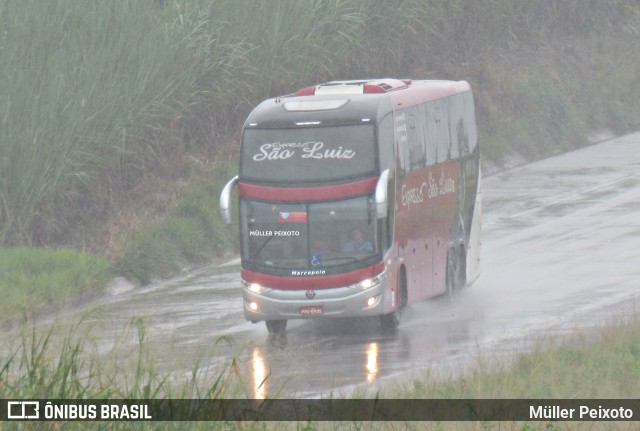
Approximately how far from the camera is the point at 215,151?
34719 mm

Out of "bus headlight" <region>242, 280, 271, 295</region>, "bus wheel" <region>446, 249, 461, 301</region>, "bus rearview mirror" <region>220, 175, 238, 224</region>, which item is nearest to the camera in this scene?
"bus headlight" <region>242, 280, 271, 295</region>

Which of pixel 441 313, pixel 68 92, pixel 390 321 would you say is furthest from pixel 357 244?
pixel 68 92

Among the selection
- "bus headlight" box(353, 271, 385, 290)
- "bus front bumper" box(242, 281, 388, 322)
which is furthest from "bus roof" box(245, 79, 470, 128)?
"bus front bumper" box(242, 281, 388, 322)

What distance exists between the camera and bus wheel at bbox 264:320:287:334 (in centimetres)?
2169

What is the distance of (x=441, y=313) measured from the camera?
23.5 meters

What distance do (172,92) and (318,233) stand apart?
1251 centimetres

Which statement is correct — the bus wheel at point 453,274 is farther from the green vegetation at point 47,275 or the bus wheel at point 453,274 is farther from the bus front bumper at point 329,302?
the green vegetation at point 47,275

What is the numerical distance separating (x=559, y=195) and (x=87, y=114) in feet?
41.5

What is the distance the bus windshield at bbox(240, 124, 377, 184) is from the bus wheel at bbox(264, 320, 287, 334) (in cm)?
231

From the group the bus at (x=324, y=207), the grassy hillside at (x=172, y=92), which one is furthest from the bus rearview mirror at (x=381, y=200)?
the grassy hillside at (x=172, y=92)

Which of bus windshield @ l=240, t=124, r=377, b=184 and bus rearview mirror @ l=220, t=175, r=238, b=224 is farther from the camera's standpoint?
bus rearview mirror @ l=220, t=175, r=238, b=224

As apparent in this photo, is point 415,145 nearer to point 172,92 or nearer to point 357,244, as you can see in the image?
point 357,244

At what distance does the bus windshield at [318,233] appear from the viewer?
20.6 meters

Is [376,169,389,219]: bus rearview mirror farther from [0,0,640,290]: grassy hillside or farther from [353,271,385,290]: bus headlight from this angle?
[0,0,640,290]: grassy hillside
